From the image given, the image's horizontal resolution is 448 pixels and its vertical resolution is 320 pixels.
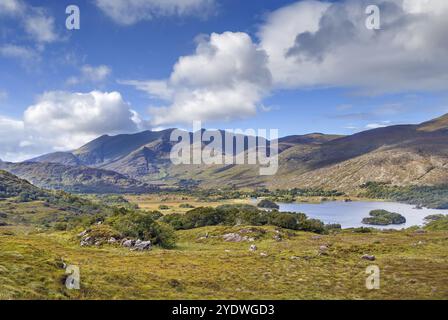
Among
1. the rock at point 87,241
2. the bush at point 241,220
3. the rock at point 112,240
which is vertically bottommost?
the bush at point 241,220

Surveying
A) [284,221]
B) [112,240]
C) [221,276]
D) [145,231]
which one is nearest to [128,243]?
[112,240]

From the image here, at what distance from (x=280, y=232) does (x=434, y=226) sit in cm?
7356

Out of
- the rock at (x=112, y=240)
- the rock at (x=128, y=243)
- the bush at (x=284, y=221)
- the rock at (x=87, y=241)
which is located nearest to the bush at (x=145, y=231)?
the rock at (x=112, y=240)

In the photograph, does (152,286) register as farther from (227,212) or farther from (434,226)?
(434,226)

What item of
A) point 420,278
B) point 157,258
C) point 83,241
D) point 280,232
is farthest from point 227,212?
point 420,278

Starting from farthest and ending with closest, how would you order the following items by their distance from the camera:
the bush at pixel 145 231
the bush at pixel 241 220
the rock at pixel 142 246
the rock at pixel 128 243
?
the bush at pixel 241 220 < the bush at pixel 145 231 < the rock at pixel 128 243 < the rock at pixel 142 246

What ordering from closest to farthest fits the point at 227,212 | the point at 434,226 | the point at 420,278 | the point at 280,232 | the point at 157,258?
the point at 420,278
the point at 157,258
the point at 280,232
the point at 434,226
the point at 227,212

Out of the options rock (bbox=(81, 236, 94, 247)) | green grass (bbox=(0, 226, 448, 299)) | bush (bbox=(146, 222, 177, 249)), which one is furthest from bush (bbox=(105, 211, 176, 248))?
green grass (bbox=(0, 226, 448, 299))

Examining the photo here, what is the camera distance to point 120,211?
126 m

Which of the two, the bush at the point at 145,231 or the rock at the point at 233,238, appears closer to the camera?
the bush at the point at 145,231

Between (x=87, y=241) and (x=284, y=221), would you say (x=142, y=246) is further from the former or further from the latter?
(x=284, y=221)

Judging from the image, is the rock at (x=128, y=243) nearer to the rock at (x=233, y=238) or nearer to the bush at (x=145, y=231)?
the bush at (x=145, y=231)

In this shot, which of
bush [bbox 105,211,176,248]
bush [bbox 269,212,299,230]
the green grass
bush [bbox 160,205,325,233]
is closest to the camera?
the green grass

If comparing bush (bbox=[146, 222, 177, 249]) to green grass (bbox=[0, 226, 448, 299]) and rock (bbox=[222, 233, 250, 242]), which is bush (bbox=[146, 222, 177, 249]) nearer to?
rock (bbox=[222, 233, 250, 242])
